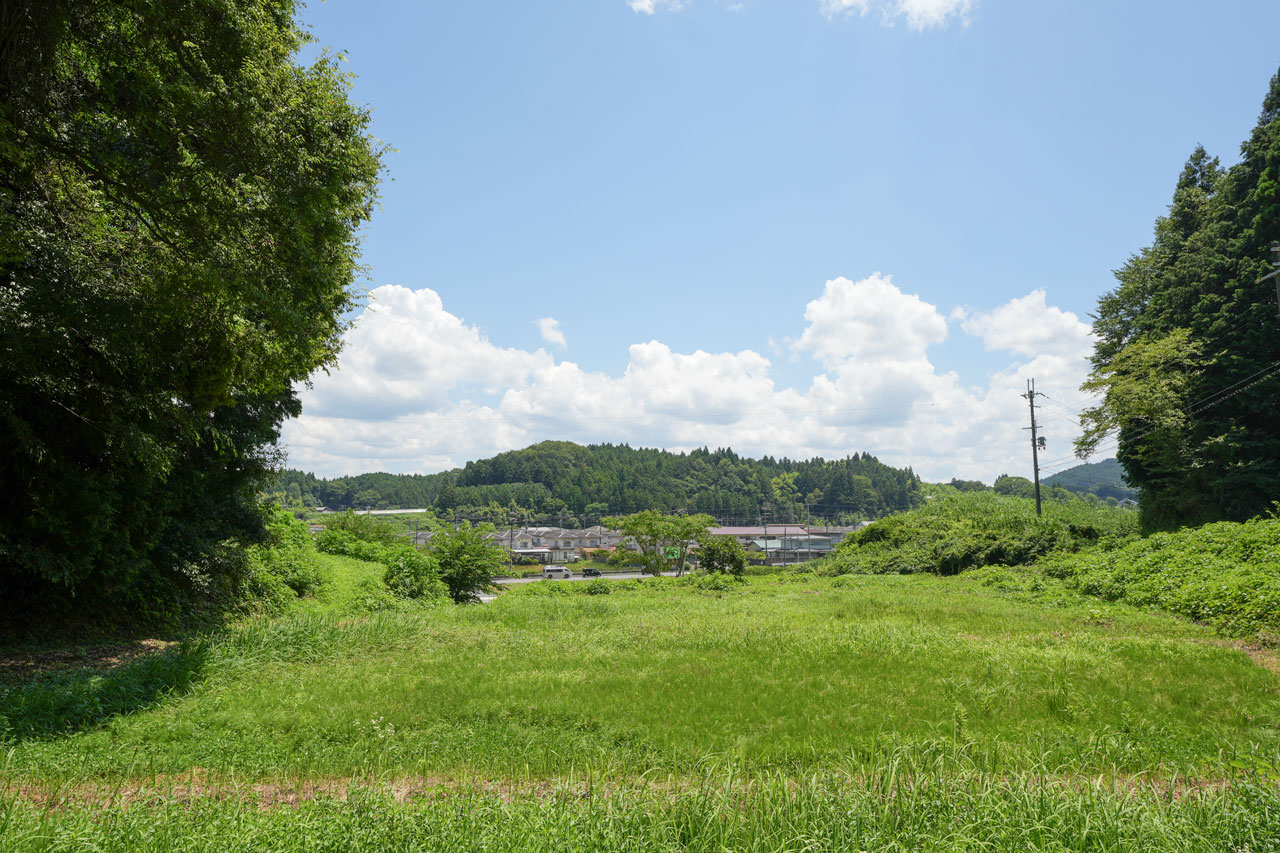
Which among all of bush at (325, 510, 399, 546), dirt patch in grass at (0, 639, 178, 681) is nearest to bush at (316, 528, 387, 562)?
bush at (325, 510, 399, 546)

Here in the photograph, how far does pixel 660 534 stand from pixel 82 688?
31652mm

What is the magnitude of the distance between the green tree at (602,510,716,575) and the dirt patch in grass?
27367mm

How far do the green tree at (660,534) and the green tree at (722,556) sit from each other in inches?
224

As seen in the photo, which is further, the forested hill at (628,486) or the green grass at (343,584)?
the forested hill at (628,486)

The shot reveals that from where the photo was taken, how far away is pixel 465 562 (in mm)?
20656

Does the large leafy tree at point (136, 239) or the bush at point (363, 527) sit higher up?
the large leafy tree at point (136, 239)

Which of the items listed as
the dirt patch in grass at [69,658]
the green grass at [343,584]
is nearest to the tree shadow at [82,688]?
the dirt patch in grass at [69,658]

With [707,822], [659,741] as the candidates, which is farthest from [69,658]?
[707,822]

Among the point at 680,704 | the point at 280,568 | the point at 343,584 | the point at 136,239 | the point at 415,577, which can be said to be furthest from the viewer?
the point at 415,577

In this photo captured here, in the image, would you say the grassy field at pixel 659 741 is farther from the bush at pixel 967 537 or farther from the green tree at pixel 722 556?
the green tree at pixel 722 556

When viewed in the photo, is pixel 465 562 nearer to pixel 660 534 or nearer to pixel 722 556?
pixel 722 556

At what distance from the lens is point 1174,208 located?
31.8 meters

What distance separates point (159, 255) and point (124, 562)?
5625 millimetres

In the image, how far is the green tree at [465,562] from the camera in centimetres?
2067
